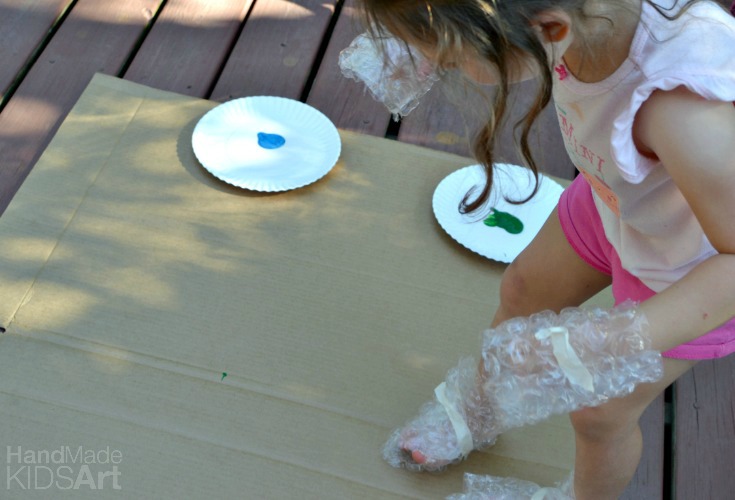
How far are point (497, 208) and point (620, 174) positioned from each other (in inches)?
27.2

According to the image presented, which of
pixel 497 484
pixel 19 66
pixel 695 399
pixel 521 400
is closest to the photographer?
pixel 521 400

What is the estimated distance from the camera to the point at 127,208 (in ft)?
4.91

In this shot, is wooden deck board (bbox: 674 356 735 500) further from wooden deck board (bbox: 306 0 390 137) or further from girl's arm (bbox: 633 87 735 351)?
wooden deck board (bbox: 306 0 390 137)

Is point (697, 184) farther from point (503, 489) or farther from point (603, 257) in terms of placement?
point (503, 489)

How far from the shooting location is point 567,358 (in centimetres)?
84

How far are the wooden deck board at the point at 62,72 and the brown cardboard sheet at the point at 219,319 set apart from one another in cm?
5

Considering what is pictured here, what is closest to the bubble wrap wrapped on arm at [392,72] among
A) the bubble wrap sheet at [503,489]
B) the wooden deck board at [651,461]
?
the bubble wrap sheet at [503,489]

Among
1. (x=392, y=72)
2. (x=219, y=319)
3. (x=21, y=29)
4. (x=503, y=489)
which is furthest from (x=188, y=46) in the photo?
(x=503, y=489)

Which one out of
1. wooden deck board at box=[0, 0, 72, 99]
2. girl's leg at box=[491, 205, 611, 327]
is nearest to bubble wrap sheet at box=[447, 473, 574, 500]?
girl's leg at box=[491, 205, 611, 327]

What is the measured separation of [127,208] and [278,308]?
13.5 inches

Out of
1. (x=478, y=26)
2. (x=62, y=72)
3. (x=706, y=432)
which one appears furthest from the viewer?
(x=62, y=72)

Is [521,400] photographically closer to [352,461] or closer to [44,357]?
[352,461]

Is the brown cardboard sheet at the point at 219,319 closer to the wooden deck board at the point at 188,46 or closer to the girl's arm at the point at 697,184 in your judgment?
the wooden deck board at the point at 188,46

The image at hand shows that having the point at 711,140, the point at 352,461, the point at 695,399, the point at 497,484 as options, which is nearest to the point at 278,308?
the point at 352,461
